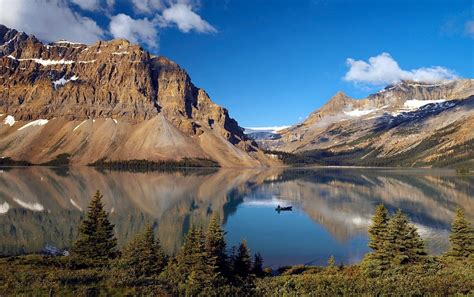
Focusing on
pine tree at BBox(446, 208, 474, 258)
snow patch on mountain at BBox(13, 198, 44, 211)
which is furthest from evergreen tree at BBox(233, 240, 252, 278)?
snow patch on mountain at BBox(13, 198, 44, 211)

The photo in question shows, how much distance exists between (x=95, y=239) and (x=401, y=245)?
27068 millimetres

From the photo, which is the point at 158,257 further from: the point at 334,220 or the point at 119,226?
the point at 334,220

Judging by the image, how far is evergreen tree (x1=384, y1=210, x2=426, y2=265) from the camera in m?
34.0

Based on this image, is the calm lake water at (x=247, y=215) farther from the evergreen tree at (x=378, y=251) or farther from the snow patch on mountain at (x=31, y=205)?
the evergreen tree at (x=378, y=251)

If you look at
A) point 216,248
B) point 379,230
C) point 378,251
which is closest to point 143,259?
point 216,248

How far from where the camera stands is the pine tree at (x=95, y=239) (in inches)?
1547

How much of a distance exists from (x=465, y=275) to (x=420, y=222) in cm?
6330

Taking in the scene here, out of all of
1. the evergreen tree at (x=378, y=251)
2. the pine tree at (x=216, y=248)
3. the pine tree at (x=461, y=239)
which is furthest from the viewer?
the pine tree at (x=461, y=239)

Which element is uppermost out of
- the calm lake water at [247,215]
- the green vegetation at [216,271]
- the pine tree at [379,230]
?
the pine tree at [379,230]

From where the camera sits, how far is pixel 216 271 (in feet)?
107

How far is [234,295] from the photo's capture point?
2228 cm

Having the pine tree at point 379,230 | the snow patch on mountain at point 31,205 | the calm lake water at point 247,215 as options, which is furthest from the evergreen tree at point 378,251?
the snow patch on mountain at point 31,205

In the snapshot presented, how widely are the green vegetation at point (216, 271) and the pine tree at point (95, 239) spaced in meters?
0.09

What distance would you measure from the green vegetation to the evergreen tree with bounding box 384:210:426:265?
7 cm
